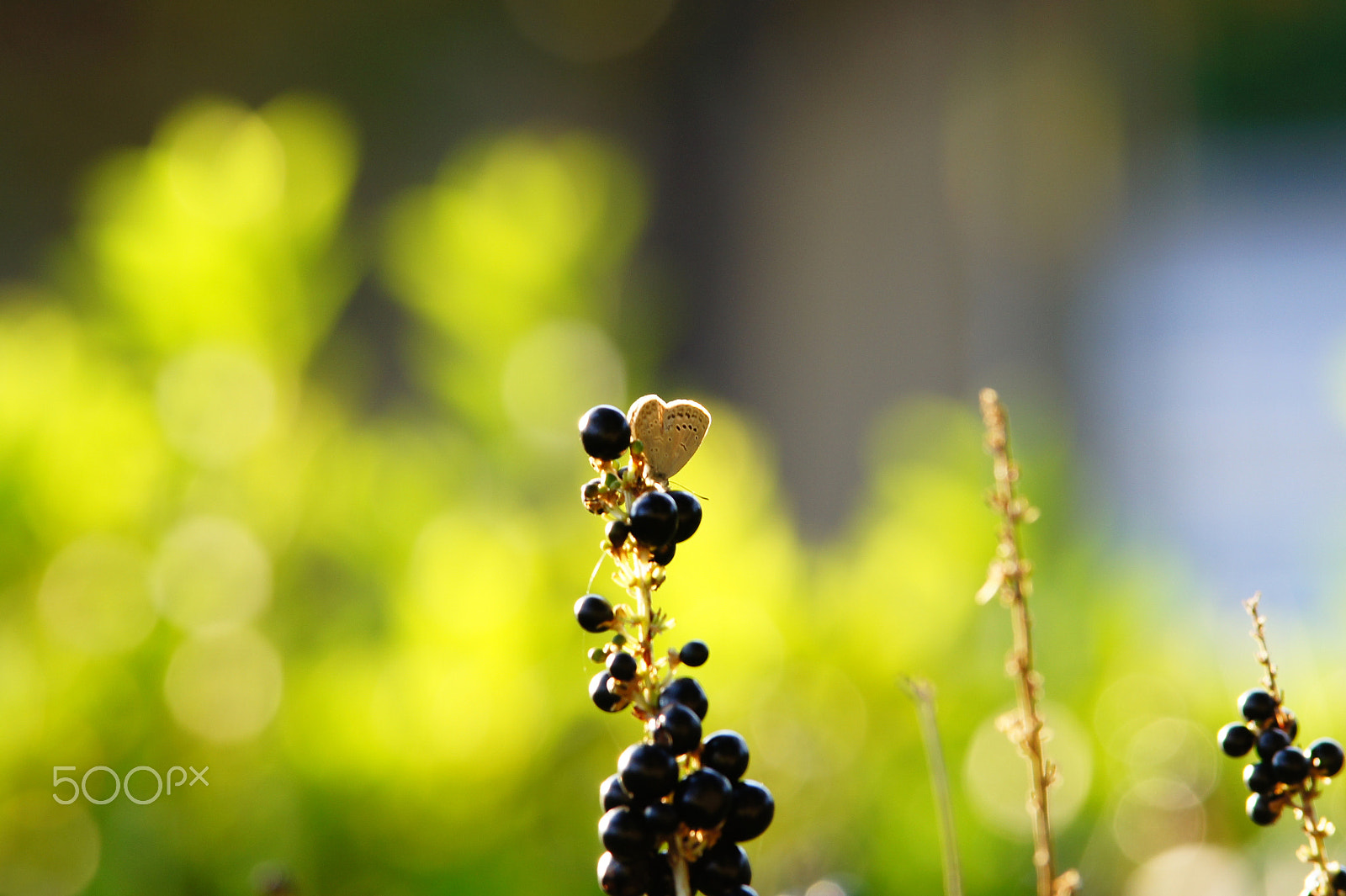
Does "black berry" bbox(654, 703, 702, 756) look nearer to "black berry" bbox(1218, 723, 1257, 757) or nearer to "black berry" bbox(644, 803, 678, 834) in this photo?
"black berry" bbox(644, 803, 678, 834)

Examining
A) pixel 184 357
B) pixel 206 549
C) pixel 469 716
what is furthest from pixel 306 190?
pixel 469 716

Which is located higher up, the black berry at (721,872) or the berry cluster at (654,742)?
the berry cluster at (654,742)

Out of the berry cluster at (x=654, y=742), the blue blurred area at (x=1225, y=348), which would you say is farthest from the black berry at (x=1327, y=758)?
the blue blurred area at (x=1225, y=348)

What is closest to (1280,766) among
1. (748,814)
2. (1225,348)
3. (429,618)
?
(748,814)

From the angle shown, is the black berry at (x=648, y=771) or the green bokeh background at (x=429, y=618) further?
the green bokeh background at (x=429, y=618)

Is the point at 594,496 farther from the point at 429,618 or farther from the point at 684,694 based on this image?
the point at 429,618

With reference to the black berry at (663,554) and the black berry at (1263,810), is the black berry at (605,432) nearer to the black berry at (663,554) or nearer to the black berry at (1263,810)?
the black berry at (663,554)

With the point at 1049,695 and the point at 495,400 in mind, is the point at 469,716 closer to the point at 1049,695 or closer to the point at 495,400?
the point at 495,400
